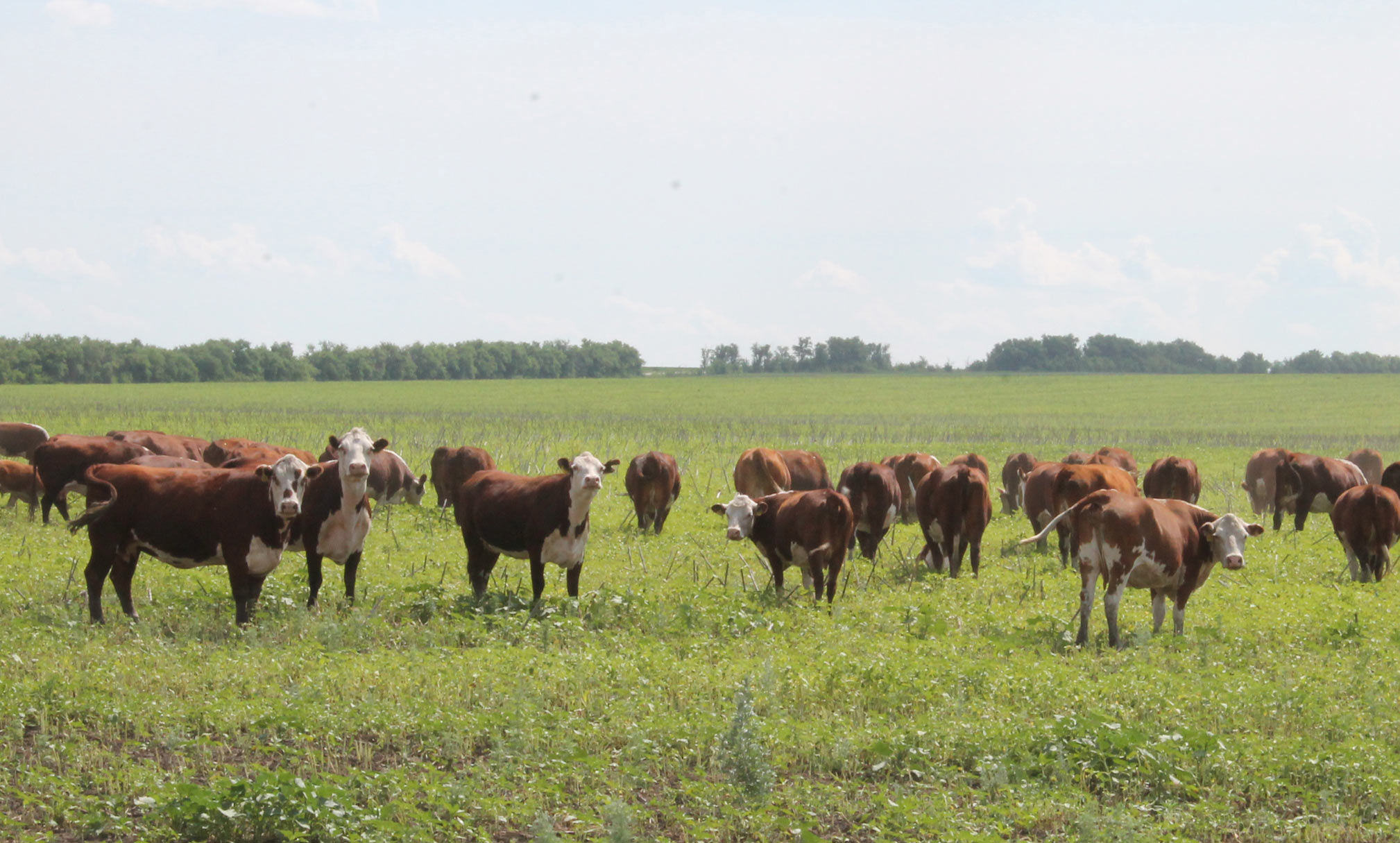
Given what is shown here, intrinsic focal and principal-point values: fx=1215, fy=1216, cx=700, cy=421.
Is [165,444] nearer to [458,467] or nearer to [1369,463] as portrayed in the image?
[458,467]

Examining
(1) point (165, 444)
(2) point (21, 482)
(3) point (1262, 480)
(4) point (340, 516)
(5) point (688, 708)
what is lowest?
(5) point (688, 708)

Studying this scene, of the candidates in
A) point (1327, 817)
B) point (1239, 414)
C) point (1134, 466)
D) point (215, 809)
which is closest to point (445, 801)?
point (215, 809)

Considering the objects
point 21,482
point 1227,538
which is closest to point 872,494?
point 1227,538

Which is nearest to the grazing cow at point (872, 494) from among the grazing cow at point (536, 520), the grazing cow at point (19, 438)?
the grazing cow at point (536, 520)

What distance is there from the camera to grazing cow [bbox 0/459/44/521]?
64.4ft

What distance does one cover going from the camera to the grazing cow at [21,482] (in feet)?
64.4

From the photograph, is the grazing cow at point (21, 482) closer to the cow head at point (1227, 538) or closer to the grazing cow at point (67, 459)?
the grazing cow at point (67, 459)

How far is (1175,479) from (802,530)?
10.1m

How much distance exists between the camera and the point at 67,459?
18.4 m

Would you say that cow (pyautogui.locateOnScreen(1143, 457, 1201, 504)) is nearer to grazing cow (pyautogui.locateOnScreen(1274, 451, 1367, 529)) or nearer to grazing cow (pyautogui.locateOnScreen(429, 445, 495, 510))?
grazing cow (pyautogui.locateOnScreen(1274, 451, 1367, 529))

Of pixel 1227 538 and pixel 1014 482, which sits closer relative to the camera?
pixel 1227 538

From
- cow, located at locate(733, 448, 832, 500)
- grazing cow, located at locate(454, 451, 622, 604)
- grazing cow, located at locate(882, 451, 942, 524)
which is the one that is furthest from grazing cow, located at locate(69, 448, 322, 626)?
grazing cow, located at locate(882, 451, 942, 524)

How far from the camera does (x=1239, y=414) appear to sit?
2889 inches

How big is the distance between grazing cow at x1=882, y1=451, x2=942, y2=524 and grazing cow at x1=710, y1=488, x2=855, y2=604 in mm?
7485
